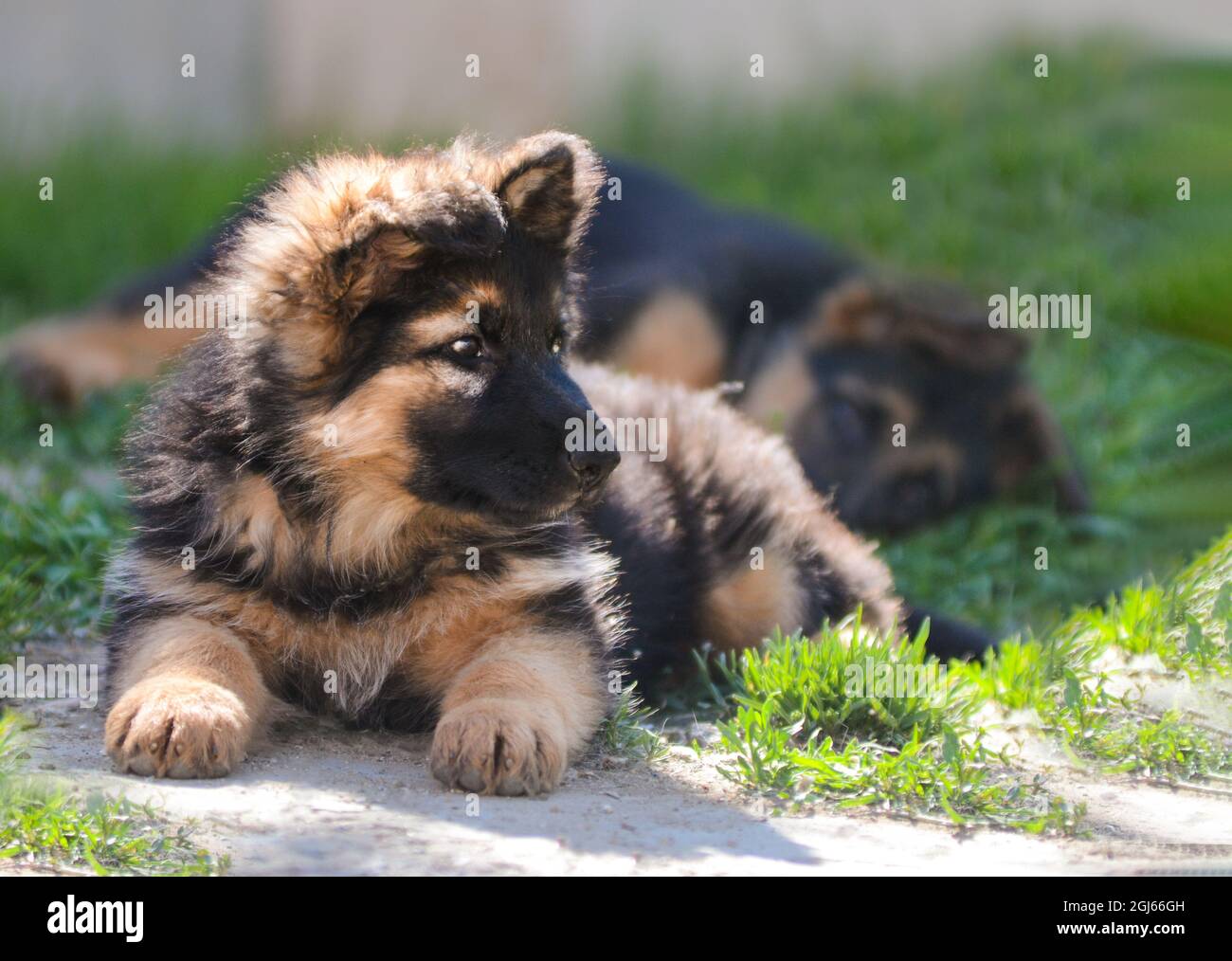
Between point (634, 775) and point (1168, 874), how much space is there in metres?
1.38

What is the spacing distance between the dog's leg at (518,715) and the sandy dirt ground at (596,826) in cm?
6

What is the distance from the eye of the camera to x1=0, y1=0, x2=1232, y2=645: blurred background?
9898 millimetres

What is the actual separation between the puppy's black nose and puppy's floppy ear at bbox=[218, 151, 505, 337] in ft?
1.98

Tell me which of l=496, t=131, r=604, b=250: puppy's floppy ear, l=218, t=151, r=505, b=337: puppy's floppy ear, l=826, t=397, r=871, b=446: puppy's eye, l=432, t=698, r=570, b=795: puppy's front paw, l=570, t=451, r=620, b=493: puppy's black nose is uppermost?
l=496, t=131, r=604, b=250: puppy's floppy ear

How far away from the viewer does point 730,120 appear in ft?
37.4

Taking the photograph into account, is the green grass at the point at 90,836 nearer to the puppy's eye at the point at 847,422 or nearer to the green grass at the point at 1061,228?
the green grass at the point at 1061,228

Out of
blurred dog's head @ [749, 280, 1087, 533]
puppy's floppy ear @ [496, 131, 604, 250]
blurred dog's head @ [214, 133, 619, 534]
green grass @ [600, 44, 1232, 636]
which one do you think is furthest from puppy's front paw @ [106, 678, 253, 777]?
blurred dog's head @ [749, 280, 1087, 533]

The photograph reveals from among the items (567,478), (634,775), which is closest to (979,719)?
(634,775)

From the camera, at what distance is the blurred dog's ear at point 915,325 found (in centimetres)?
803

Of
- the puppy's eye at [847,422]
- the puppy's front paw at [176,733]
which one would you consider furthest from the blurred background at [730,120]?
the puppy's front paw at [176,733]

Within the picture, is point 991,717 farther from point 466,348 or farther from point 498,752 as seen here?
point 466,348

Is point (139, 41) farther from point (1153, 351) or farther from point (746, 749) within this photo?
point (746, 749)

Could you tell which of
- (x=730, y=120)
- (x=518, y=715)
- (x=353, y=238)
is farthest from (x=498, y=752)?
(x=730, y=120)

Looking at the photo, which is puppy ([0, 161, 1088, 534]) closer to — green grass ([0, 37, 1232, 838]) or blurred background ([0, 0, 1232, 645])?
green grass ([0, 37, 1232, 838])
